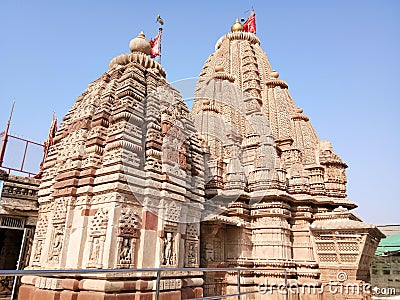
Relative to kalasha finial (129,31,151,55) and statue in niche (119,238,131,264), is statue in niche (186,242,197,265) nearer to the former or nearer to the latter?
statue in niche (119,238,131,264)

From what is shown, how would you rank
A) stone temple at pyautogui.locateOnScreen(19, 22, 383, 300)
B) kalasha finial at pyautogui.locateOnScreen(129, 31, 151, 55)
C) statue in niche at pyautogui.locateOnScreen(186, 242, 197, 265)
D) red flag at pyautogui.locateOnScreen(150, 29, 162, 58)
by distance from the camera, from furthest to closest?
red flag at pyautogui.locateOnScreen(150, 29, 162, 58), kalasha finial at pyautogui.locateOnScreen(129, 31, 151, 55), statue in niche at pyautogui.locateOnScreen(186, 242, 197, 265), stone temple at pyautogui.locateOnScreen(19, 22, 383, 300)

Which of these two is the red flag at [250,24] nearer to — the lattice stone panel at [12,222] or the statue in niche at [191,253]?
the statue in niche at [191,253]

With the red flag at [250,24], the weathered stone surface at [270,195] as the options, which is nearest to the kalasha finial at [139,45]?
the weathered stone surface at [270,195]

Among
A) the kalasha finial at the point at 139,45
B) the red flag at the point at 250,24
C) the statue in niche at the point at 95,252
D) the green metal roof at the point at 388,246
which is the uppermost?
the red flag at the point at 250,24

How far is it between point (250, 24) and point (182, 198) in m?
23.2

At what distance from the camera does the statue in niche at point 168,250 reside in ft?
23.4

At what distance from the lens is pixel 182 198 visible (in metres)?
8.06

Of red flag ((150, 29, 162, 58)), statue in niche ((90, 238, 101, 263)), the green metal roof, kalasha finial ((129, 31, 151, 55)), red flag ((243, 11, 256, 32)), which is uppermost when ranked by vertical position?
red flag ((243, 11, 256, 32))

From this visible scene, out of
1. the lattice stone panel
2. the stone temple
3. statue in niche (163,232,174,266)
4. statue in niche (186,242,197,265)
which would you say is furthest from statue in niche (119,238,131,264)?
the lattice stone panel

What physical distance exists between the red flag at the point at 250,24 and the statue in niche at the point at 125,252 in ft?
80.5

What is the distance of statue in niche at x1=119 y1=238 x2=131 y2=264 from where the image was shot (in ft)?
20.7

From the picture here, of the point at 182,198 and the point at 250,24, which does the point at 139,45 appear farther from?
the point at 250,24

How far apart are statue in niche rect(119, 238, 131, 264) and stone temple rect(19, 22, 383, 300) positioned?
27 mm

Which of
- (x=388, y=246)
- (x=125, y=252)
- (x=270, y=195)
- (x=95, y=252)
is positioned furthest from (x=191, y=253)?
(x=388, y=246)
